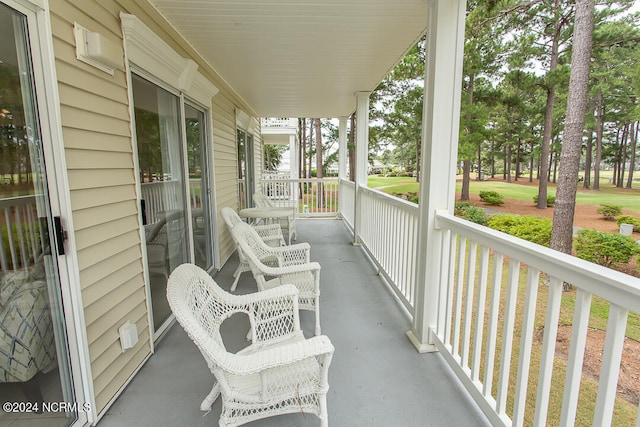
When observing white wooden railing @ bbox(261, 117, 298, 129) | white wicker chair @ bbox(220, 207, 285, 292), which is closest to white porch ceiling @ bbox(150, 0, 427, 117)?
white wicker chair @ bbox(220, 207, 285, 292)

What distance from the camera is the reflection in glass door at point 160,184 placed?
233 cm

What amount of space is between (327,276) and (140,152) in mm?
A: 2440

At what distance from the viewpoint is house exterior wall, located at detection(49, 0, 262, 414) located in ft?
5.10

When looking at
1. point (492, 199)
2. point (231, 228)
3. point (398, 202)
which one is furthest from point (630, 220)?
point (231, 228)

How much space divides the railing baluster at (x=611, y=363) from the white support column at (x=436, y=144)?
3.90 ft

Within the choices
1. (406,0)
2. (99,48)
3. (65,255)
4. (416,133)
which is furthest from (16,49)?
(416,133)

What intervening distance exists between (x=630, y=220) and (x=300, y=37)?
6978 millimetres

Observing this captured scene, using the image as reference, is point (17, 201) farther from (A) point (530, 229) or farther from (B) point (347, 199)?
(A) point (530, 229)

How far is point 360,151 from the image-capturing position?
5.48 meters

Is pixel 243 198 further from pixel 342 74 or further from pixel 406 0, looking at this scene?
pixel 406 0

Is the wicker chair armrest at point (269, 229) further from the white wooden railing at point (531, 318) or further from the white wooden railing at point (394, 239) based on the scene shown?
the white wooden railing at point (531, 318)

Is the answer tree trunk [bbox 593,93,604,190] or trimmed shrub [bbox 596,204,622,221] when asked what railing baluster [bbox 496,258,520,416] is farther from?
trimmed shrub [bbox 596,204,622,221]

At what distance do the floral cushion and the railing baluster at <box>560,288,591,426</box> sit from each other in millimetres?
2114

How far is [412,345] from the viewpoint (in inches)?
93.9
